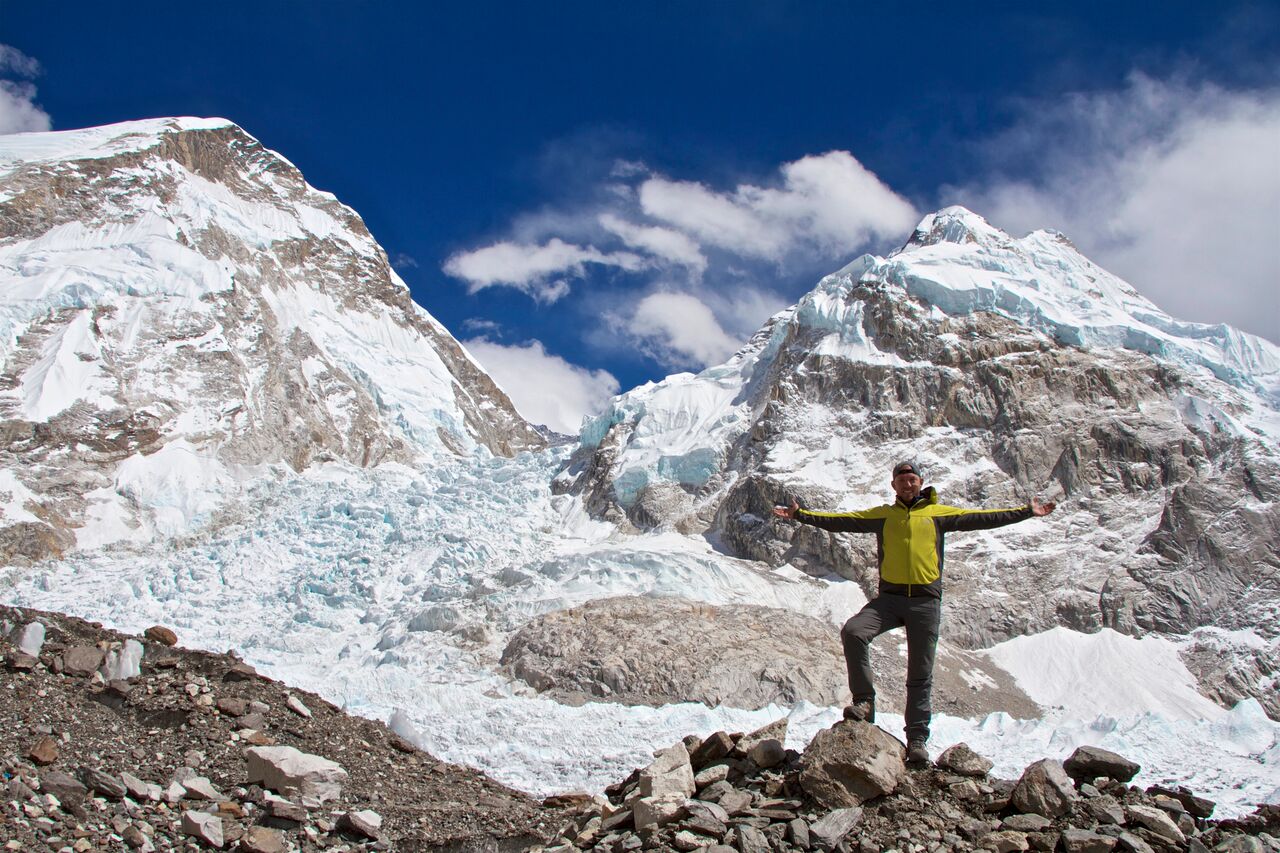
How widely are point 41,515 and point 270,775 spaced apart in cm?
4339

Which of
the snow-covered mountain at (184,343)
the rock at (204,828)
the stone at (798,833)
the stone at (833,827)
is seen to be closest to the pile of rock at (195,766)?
the rock at (204,828)

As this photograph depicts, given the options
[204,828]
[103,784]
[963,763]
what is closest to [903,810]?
[963,763]

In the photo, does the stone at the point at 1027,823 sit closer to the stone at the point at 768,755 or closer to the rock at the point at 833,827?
the rock at the point at 833,827

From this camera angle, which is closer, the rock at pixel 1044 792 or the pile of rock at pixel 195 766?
the rock at pixel 1044 792

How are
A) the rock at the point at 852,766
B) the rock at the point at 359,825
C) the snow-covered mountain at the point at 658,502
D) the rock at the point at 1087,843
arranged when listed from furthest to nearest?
the snow-covered mountain at the point at 658,502
the rock at the point at 359,825
the rock at the point at 852,766
the rock at the point at 1087,843

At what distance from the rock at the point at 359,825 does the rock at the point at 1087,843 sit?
6.44 m

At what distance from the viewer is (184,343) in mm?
58406

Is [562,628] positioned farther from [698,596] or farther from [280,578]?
[280,578]

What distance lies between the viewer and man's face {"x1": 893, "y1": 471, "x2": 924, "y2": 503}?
7498mm

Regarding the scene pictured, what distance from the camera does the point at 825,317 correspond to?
53.1m

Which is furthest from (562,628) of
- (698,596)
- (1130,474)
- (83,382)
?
(83,382)

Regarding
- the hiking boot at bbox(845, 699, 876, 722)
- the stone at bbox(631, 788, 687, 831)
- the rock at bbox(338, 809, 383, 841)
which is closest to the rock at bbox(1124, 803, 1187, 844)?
the hiking boot at bbox(845, 699, 876, 722)

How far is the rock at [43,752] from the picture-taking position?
8859 mm

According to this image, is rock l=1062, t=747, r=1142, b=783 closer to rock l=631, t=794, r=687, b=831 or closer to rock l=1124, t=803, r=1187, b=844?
rock l=1124, t=803, r=1187, b=844
